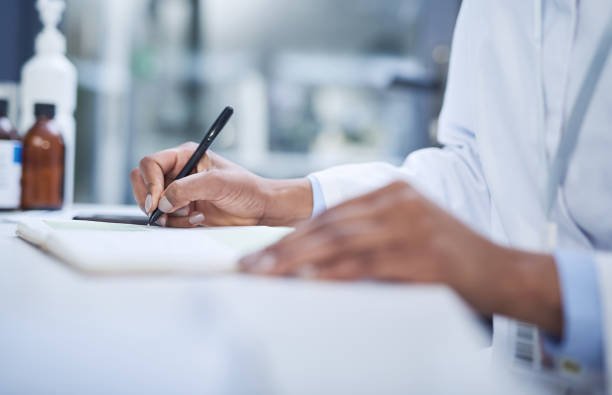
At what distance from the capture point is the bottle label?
931 millimetres

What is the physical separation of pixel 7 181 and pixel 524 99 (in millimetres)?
824

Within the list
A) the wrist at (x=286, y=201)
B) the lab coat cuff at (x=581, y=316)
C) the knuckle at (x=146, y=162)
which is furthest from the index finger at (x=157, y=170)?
the lab coat cuff at (x=581, y=316)

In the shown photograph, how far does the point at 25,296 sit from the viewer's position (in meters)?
0.33

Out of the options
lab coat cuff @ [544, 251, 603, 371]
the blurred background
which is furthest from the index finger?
the blurred background

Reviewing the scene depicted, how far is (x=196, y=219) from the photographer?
77 cm

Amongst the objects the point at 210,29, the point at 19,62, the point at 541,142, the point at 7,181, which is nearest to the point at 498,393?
the point at 541,142

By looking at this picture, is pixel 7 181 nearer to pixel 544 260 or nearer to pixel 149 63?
pixel 544 260

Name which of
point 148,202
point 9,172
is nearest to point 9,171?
point 9,172

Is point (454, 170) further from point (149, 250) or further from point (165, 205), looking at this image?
point (149, 250)

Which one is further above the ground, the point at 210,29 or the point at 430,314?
the point at 210,29

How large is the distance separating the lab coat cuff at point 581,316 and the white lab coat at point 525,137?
0.25m

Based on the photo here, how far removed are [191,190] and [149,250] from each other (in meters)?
0.34

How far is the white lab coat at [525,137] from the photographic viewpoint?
62cm

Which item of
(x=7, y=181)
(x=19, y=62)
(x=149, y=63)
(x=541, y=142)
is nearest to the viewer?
(x=541, y=142)
